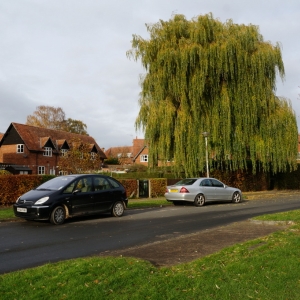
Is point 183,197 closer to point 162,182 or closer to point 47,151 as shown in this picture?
point 162,182

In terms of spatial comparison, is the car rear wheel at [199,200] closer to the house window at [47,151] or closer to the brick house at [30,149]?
the brick house at [30,149]

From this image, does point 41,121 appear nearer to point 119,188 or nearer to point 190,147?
point 190,147

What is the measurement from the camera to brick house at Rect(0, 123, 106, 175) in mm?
52000

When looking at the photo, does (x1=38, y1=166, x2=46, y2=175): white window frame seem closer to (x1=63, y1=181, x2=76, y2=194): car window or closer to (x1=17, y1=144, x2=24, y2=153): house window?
A: (x1=17, y1=144, x2=24, y2=153): house window

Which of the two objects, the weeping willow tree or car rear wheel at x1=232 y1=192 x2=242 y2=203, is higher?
the weeping willow tree

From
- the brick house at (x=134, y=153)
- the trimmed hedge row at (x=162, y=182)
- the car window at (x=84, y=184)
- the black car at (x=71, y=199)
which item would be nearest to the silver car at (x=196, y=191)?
the trimmed hedge row at (x=162, y=182)

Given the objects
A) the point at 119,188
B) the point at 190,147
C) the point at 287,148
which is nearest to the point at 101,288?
the point at 119,188

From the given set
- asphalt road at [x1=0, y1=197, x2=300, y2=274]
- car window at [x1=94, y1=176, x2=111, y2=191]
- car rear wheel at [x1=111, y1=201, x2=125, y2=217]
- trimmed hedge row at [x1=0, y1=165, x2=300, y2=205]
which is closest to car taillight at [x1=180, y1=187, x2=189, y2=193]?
asphalt road at [x1=0, y1=197, x2=300, y2=274]

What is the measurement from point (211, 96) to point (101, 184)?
14.7 meters

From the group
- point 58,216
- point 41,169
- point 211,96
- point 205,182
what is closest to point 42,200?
point 58,216

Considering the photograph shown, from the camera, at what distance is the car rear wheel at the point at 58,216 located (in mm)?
12047

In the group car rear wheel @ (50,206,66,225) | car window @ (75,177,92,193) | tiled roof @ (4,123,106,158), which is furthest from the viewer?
tiled roof @ (4,123,106,158)

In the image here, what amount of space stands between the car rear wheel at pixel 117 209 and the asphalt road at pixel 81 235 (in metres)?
0.28

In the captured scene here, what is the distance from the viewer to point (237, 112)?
86.5 feet
